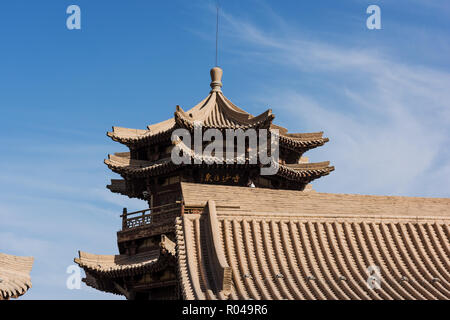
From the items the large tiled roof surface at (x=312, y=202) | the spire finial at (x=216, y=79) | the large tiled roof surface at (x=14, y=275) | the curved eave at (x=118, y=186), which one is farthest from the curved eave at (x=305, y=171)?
the large tiled roof surface at (x=312, y=202)

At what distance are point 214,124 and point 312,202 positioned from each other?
13.9 metres

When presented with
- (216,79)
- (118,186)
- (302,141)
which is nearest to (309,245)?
(302,141)

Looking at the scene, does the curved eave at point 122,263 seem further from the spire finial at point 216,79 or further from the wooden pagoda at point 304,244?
the spire finial at point 216,79

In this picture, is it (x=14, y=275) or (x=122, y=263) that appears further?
(x=122, y=263)

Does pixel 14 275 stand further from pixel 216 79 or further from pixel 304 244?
pixel 216 79

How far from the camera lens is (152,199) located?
103 feet

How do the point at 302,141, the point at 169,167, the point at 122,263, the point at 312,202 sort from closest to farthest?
the point at 312,202, the point at 122,263, the point at 169,167, the point at 302,141

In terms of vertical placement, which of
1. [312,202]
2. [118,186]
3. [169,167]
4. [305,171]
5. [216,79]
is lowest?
[312,202]

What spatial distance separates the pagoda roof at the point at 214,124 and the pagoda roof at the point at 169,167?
3.11 feet

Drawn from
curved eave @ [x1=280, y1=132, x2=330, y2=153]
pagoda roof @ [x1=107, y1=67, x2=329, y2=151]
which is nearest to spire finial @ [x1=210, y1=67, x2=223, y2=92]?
pagoda roof @ [x1=107, y1=67, x2=329, y2=151]

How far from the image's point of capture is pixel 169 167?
99.2 ft

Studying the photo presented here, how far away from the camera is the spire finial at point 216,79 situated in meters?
35.1

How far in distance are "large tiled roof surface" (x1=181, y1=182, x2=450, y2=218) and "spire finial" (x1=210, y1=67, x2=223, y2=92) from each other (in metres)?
17.9

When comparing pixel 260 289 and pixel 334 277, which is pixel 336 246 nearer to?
pixel 334 277
